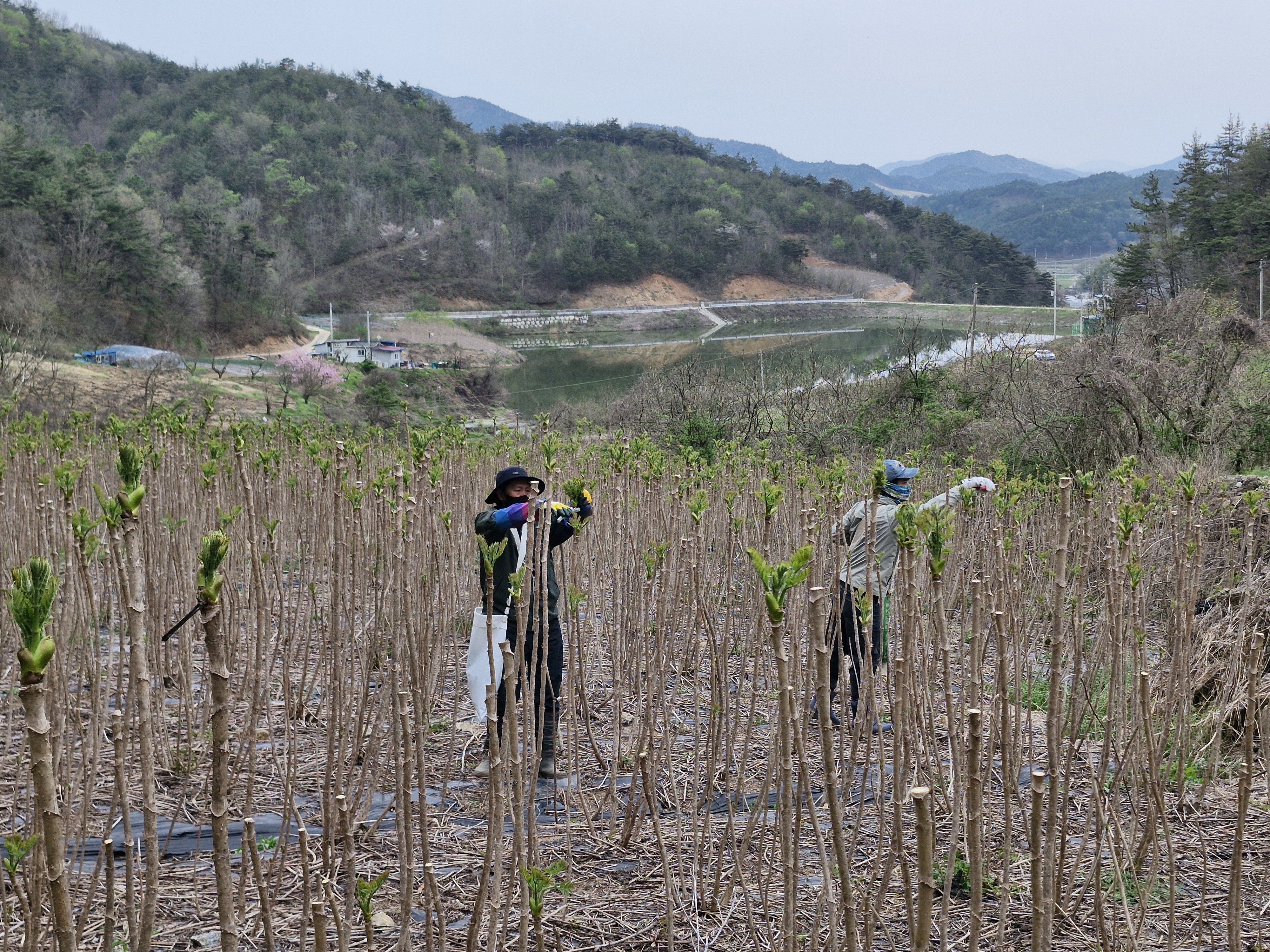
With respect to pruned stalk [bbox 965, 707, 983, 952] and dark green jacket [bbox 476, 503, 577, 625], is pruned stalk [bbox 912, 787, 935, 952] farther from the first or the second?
dark green jacket [bbox 476, 503, 577, 625]

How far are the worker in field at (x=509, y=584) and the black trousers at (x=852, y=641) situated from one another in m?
0.95

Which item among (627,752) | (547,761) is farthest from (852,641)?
(547,761)

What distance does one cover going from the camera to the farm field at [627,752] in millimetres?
1757

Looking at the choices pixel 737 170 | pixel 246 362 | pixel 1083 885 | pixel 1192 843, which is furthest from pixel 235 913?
pixel 737 170

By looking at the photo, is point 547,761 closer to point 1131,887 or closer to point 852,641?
point 852,641

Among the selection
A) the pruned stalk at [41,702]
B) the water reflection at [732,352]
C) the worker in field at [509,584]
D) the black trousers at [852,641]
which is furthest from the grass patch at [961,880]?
the water reflection at [732,352]

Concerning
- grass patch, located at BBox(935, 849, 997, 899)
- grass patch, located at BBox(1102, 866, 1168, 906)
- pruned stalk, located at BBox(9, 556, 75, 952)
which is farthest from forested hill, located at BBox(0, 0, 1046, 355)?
pruned stalk, located at BBox(9, 556, 75, 952)

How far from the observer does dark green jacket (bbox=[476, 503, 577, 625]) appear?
333 cm

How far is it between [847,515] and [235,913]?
10.1 feet

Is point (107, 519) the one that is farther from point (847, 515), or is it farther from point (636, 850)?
point (847, 515)

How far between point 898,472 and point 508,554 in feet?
5.67

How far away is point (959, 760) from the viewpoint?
3.05 meters

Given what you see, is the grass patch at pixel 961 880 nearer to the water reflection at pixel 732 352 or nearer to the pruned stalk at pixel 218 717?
the pruned stalk at pixel 218 717

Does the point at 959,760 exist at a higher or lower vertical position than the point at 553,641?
lower
